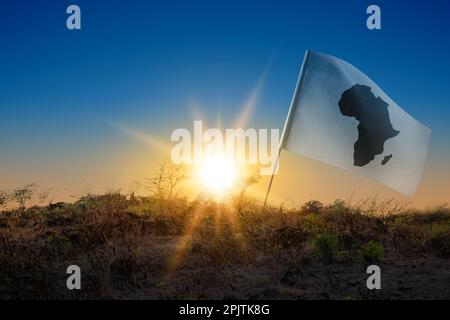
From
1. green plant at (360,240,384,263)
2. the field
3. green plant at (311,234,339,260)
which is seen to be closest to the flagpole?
the field

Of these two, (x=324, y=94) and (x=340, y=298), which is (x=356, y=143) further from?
(x=340, y=298)

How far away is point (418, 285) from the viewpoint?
7227mm

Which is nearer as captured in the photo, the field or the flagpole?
the field

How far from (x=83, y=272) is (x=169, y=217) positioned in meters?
4.59

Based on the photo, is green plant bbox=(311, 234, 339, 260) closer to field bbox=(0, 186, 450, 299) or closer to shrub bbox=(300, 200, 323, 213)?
field bbox=(0, 186, 450, 299)

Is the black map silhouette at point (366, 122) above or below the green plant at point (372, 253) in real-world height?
above

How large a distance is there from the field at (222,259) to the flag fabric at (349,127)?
159 cm

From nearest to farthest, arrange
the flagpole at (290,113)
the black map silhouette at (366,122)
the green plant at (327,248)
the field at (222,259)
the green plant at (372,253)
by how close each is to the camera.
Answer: the field at (222,259)
the green plant at (372,253)
the green plant at (327,248)
the black map silhouette at (366,122)
the flagpole at (290,113)

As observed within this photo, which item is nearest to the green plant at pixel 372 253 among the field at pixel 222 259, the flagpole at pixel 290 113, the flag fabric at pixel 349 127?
the field at pixel 222 259

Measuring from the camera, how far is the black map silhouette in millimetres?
10070

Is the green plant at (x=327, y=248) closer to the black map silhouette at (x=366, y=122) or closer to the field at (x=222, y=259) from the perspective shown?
the field at (x=222, y=259)

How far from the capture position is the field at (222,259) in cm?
704

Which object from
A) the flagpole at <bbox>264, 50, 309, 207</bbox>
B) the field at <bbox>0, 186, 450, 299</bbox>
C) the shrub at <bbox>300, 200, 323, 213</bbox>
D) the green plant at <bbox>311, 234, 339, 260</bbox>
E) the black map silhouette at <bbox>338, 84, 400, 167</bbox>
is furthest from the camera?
the shrub at <bbox>300, 200, 323, 213</bbox>

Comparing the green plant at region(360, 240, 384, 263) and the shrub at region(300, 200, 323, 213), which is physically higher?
the shrub at region(300, 200, 323, 213)
